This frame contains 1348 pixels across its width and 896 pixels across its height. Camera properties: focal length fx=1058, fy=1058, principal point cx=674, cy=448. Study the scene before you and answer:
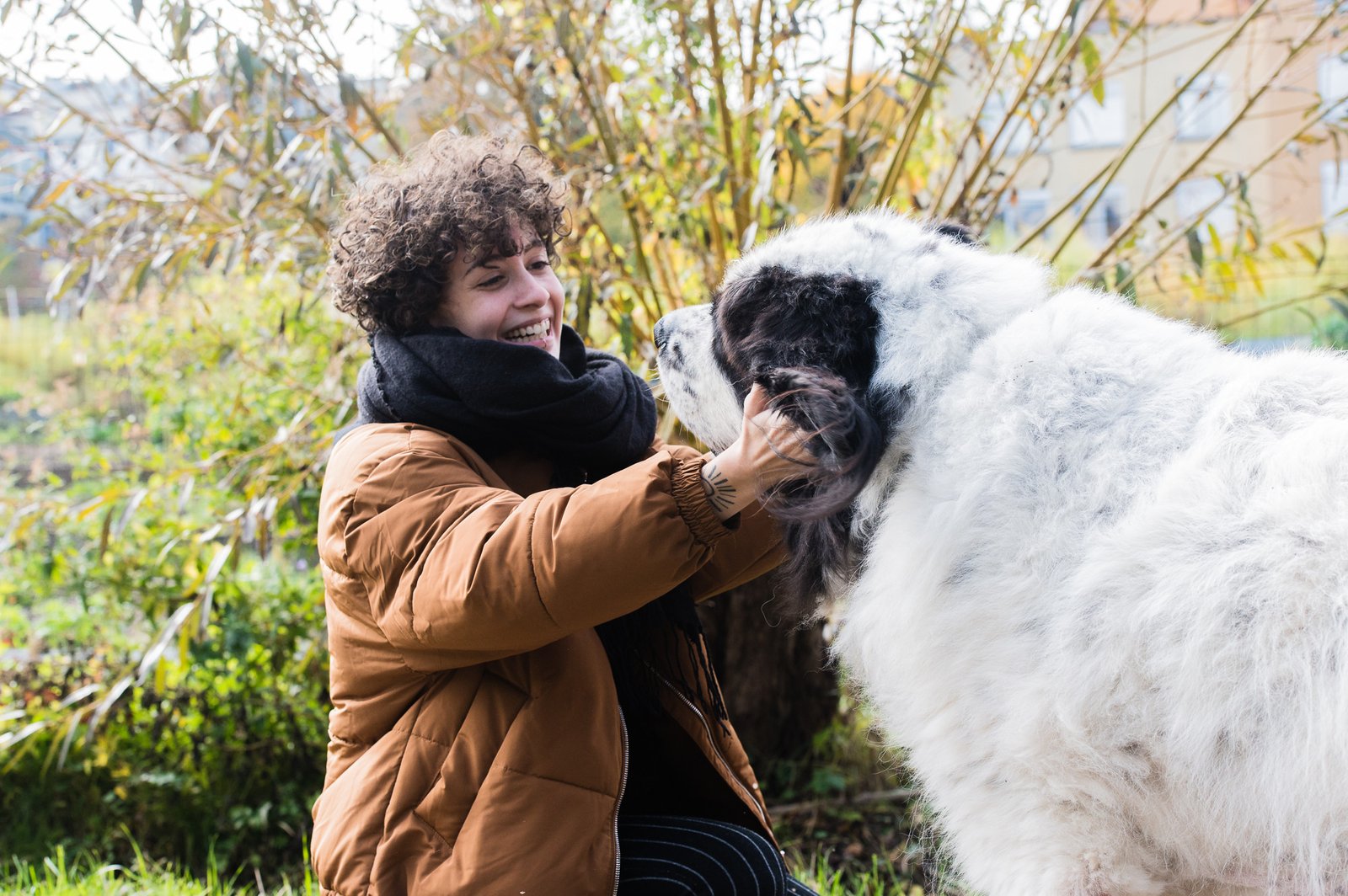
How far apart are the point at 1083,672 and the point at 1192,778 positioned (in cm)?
18

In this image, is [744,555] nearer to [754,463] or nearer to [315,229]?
[754,463]

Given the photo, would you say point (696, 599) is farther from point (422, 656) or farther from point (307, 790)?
point (307, 790)

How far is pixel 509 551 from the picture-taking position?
1.52 m

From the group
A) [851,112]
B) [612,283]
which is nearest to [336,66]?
[612,283]

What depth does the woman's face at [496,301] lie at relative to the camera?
80.4 inches

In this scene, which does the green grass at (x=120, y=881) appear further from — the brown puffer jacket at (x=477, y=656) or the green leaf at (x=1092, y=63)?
the green leaf at (x=1092, y=63)

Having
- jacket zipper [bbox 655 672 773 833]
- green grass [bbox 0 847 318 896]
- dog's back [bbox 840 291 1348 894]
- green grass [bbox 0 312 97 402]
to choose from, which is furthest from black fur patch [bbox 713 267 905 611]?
green grass [bbox 0 312 97 402]

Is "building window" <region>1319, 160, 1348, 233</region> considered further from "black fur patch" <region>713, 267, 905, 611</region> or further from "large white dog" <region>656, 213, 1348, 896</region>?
"black fur patch" <region>713, 267, 905, 611</region>

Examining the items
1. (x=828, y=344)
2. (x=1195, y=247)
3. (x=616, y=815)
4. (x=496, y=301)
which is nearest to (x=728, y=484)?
(x=828, y=344)


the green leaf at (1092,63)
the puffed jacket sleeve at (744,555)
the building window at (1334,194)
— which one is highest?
the green leaf at (1092,63)

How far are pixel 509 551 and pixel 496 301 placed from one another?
69cm

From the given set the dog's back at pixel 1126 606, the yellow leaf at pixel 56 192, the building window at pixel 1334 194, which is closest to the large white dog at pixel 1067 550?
the dog's back at pixel 1126 606

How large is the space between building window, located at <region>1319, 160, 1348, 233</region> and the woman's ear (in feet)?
7.70

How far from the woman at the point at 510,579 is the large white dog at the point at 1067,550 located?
0.73 feet
